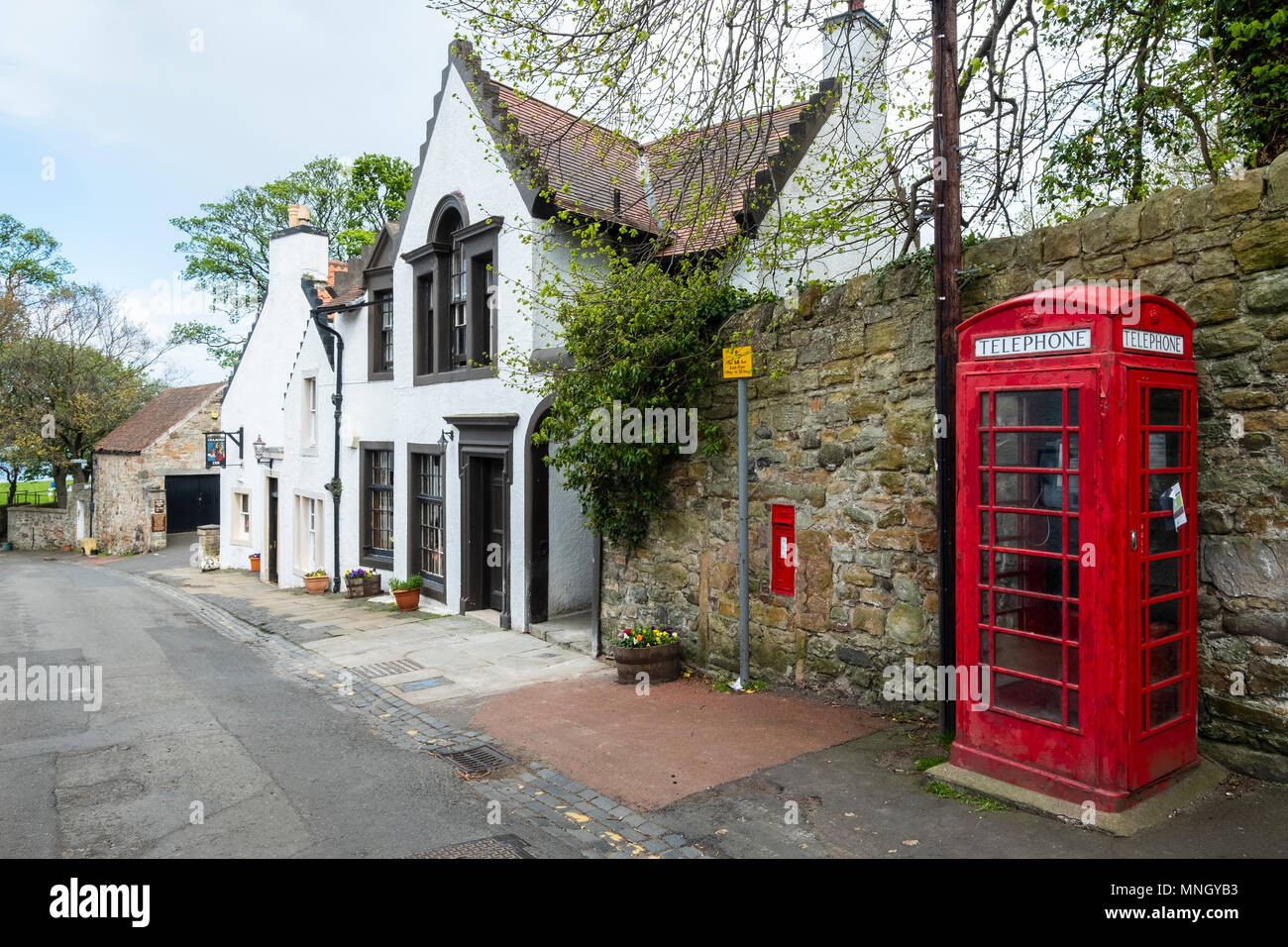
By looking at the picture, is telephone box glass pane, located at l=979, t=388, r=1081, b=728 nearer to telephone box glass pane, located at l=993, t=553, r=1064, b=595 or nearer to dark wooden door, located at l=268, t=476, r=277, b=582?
telephone box glass pane, located at l=993, t=553, r=1064, b=595

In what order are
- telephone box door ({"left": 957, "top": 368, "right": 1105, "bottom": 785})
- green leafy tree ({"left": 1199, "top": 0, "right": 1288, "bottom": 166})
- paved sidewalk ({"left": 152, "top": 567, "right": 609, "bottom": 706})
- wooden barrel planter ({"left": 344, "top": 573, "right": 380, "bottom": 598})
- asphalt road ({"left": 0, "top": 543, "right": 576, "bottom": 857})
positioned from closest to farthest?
telephone box door ({"left": 957, "top": 368, "right": 1105, "bottom": 785}) → asphalt road ({"left": 0, "top": 543, "right": 576, "bottom": 857}) → green leafy tree ({"left": 1199, "top": 0, "right": 1288, "bottom": 166}) → paved sidewalk ({"left": 152, "top": 567, "right": 609, "bottom": 706}) → wooden barrel planter ({"left": 344, "top": 573, "right": 380, "bottom": 598})

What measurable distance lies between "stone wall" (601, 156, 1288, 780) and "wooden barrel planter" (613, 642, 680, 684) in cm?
32

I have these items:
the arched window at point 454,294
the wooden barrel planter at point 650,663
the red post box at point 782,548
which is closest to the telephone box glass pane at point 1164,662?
the red post box at point 782,548

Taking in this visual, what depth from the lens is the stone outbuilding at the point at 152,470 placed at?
34.3 meters

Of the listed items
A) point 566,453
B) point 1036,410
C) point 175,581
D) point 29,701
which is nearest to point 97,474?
point 175,581

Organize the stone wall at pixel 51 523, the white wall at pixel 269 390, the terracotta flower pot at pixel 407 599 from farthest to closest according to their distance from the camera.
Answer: the stone wall at pixel 51 523 → the white wall at pixel 269 390 → the terracotta flower pot at pixel 407 599

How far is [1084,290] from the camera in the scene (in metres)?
5.13

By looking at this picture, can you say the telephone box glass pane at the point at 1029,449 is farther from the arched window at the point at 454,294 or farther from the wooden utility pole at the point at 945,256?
the arched window at the point at 454,294

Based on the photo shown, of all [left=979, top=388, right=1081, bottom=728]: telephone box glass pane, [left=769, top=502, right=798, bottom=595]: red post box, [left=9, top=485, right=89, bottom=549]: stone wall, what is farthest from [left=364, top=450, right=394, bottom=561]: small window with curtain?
[left=9, top=485, right=89, bottom=549]: stone wall

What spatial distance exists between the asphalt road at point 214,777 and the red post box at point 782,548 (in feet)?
11.7

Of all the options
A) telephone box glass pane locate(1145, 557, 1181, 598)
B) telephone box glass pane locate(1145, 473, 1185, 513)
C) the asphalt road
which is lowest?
the asphalt road

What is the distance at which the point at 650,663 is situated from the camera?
9289 mm

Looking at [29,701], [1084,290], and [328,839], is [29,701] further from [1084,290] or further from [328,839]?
[1084,290]

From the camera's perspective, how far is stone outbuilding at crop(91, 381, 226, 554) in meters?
34.3
